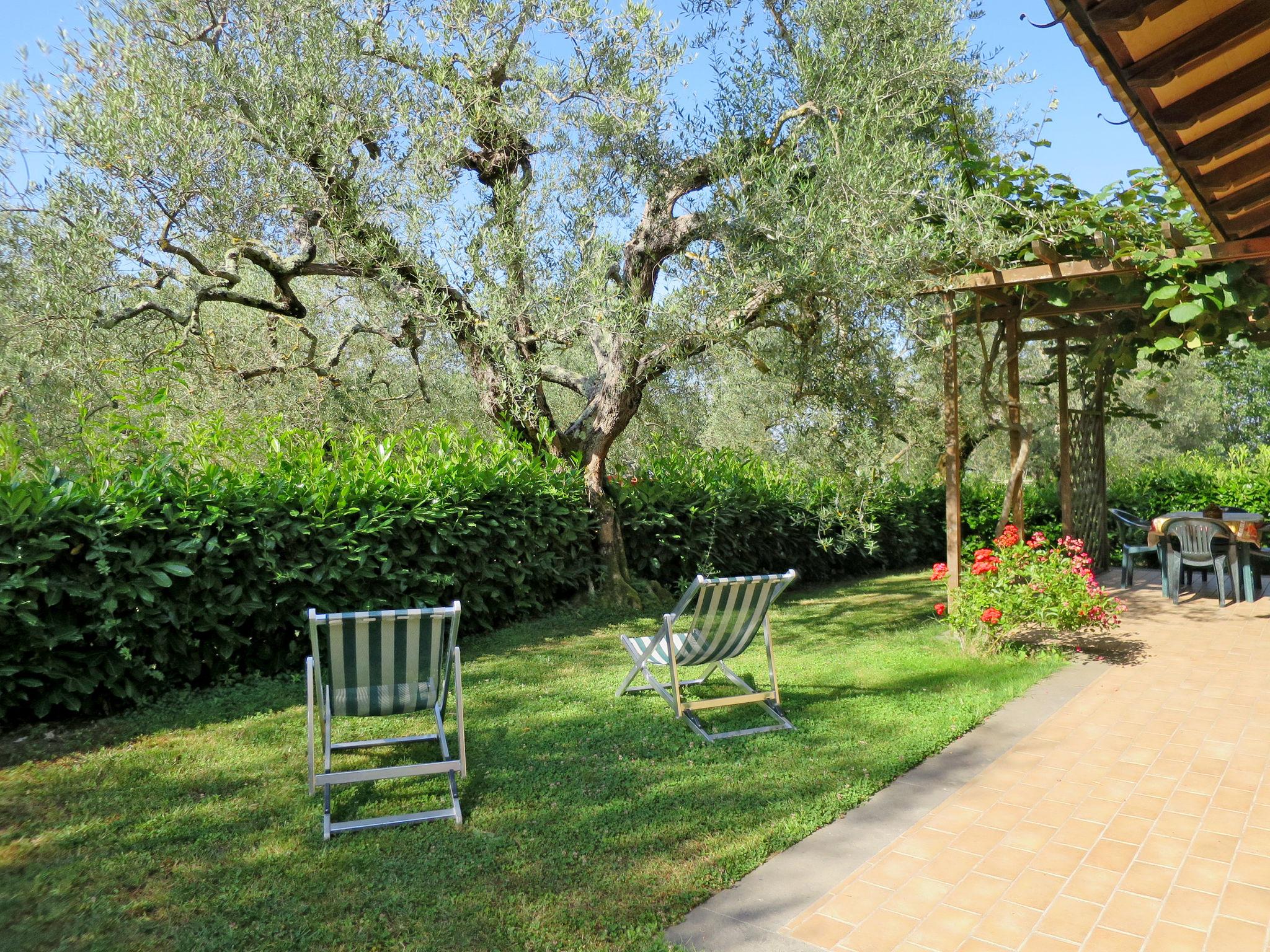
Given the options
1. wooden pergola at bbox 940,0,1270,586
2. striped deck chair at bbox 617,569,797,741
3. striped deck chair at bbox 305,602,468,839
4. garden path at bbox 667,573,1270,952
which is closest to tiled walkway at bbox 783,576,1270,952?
garden path at bbox 667,573,1270,952

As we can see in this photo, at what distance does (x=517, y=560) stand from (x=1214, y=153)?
242 inches

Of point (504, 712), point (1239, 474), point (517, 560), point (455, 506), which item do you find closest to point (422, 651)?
point (504, 712)

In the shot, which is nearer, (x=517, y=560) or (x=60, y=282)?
(x=60, y=282)

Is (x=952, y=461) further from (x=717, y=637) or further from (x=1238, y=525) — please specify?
(x=1238, y=525)

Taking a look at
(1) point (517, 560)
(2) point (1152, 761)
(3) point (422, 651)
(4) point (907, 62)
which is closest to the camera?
(3) point (422, 651)

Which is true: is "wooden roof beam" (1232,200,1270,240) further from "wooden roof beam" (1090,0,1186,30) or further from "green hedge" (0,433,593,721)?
"green hedge" (0,433,593,721)

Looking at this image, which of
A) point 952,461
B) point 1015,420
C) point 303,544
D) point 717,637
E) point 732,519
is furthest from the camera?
point 732,519

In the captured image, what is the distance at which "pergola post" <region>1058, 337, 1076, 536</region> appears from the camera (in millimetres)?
10539

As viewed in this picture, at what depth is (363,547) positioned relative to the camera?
6430mm

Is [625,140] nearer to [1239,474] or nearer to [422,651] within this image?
[422,651]

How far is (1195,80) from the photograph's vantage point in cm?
338

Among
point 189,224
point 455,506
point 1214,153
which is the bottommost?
point 455,506

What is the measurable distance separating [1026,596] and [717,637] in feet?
9.66

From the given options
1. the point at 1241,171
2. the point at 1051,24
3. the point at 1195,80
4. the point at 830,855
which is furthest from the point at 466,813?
the point at 1241,171
